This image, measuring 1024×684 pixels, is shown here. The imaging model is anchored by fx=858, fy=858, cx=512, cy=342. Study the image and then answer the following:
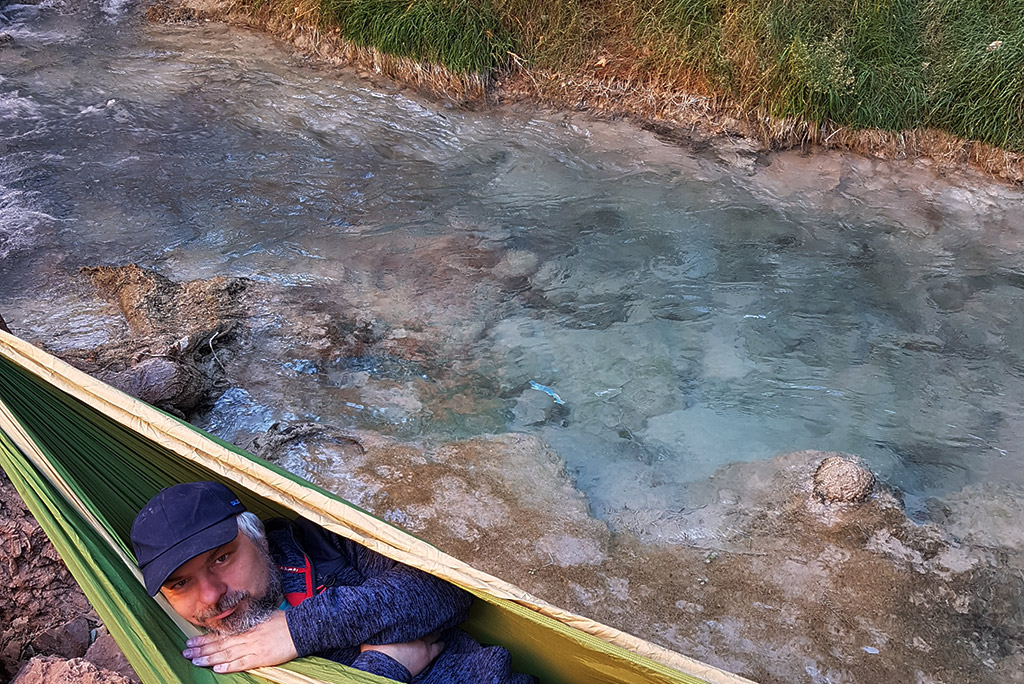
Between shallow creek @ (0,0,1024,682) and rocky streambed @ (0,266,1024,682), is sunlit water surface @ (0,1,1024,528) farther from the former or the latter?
rocky streambed @ (0,266,1024,682)

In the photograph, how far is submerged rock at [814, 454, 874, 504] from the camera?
2785mm

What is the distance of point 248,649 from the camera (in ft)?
5.18

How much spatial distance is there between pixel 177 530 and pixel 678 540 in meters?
1.63

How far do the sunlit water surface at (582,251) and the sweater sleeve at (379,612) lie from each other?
126 centimetres

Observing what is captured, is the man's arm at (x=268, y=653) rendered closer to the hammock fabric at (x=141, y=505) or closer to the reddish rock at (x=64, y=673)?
the hammock fabric at (x=141, y=505)

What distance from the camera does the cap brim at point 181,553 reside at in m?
1.56

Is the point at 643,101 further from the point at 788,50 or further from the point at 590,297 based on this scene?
the point at 590,297

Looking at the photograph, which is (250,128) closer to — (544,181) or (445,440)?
(544,181)

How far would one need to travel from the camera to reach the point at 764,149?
15.6 ft

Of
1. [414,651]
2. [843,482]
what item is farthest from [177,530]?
[843,482]

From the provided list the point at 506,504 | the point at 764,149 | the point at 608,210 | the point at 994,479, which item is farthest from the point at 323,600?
the point at 764,149

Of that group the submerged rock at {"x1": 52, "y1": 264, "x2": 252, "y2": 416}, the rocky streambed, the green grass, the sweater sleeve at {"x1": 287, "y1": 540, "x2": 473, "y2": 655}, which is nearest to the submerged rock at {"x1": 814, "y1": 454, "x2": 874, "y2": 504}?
the rocky streambed

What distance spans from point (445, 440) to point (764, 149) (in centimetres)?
276

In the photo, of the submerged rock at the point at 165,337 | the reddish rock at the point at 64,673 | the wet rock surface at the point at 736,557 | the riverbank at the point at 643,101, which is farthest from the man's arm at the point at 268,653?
the riverbank at the point at 643,101
